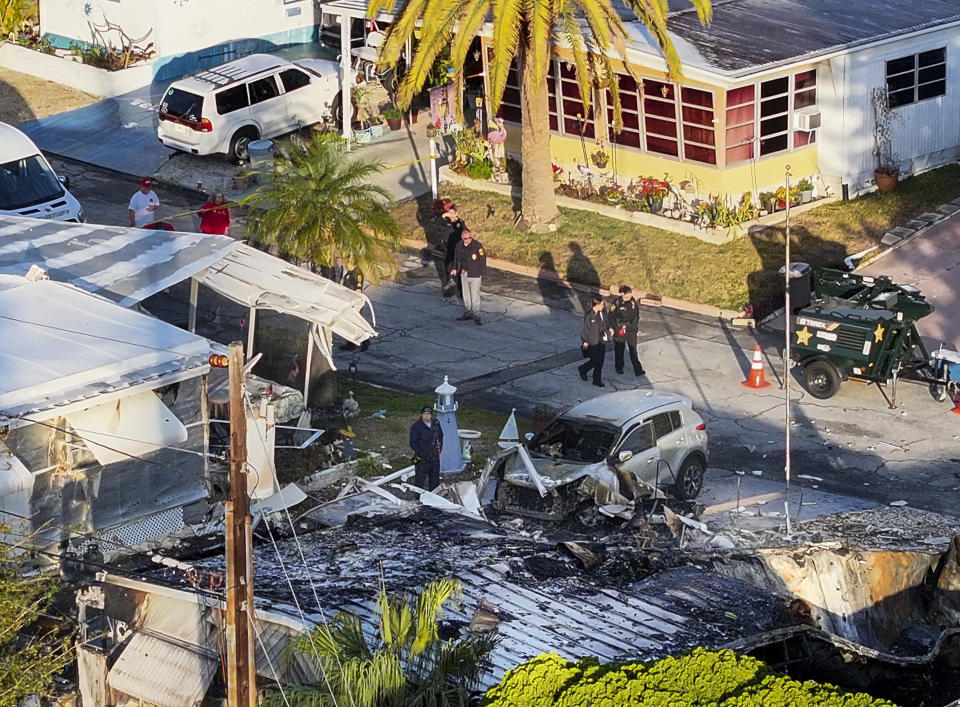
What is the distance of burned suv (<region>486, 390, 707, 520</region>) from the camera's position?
17.7 m

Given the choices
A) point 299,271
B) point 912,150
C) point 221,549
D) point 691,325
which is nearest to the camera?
point 221,549

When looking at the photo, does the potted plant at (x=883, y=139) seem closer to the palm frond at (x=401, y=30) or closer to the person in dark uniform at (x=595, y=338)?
the palm frond at (x=401, y=30)

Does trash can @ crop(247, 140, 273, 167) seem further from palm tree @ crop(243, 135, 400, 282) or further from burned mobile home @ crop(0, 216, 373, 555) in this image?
burned mobile home @ crop(0, 216, 373, 555)

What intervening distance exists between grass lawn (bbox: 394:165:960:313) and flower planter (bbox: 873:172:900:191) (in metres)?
0.13

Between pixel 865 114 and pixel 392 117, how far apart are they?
1021cm

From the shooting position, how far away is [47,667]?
13008mm

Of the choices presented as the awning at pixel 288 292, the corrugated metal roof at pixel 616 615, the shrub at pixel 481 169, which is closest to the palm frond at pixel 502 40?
the shrub at pixel 481 169

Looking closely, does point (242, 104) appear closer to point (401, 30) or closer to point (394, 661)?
point (401, 30)

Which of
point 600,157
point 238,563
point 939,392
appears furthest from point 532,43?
point 238,563

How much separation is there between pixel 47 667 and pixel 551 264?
52.0 ft

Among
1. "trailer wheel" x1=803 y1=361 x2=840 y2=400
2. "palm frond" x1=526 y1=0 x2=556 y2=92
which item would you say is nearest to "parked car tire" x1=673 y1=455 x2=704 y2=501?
"trailer wheel" x1=803 y1=361 x2=840 y2=400

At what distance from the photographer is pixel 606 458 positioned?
1789 cm

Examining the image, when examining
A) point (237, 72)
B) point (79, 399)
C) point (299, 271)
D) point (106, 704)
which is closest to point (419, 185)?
point (237, 72)

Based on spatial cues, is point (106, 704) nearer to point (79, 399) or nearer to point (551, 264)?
point (79, 399)
